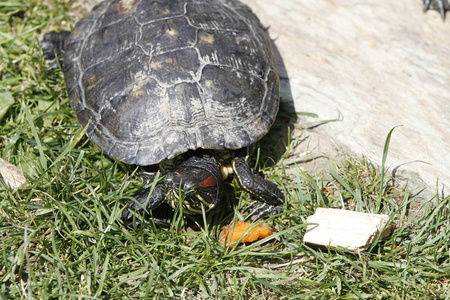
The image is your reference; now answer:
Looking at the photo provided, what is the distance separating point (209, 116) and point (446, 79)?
3.04 meters

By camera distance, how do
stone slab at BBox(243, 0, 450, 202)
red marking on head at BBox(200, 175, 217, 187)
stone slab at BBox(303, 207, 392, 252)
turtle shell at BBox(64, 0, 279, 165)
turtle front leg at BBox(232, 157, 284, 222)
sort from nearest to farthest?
stone slab at BBox(303, 207, 392, 252), red marking on head at BBox(200, 175, 217, 187), turtle shell at BBox(64, 0, 279, 165), turtle front leg at BBox(232, 157, 284, 222), stone slab at BBox(243, 0, 450, 202)

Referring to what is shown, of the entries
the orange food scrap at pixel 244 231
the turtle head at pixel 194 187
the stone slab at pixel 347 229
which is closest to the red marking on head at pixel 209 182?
the turtle head at pixel 194 187

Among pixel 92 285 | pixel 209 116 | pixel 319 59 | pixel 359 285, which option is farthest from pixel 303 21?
pixel 92 285

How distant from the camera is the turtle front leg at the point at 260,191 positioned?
14.5 feet

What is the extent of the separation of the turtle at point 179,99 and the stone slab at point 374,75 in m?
0.84

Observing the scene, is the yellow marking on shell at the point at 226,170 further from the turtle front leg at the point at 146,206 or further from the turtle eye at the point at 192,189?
the turtle front leg at the point at 146,206

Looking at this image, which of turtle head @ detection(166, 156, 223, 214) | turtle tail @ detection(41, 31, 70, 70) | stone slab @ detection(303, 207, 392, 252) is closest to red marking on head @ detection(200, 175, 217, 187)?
turtle head @ detection(166, 156, 223, 214)

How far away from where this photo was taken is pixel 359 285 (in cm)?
381

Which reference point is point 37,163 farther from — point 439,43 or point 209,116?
point 439,43

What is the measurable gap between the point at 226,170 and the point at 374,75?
2.32 meters

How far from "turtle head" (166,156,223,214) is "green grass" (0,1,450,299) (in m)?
0.24

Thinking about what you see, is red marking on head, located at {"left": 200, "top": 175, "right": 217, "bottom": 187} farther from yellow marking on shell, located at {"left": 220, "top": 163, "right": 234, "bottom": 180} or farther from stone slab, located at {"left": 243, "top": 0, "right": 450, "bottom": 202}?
stone slab, located at {"left": 243, "top": 0, "right": 450, "bottom": 202}

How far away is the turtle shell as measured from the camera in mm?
4309

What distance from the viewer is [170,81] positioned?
4371 mm
